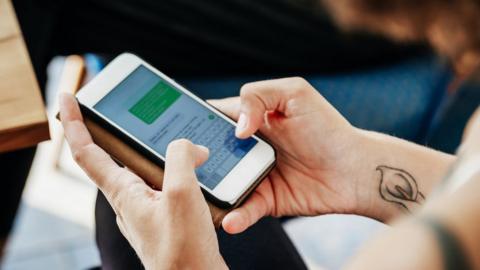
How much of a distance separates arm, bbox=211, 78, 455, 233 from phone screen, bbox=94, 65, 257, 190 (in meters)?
0.03

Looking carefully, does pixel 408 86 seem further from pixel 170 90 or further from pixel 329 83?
pixel 170 90

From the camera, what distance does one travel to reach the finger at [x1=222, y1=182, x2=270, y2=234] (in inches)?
26.8

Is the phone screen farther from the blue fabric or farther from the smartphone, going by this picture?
the blue fabric

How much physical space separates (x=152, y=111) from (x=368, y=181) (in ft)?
0.90

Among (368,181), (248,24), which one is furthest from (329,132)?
(248,24)

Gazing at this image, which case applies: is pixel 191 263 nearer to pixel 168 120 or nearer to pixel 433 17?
pixel 168 120

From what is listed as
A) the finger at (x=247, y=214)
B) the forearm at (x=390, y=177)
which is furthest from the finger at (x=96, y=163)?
the forearm at (x=390, y=177)

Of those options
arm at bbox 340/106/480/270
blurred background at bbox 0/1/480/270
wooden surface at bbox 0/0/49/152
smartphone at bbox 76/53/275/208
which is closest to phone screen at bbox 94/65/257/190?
smartphone at bbox 76/53/275/208

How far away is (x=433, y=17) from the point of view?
0.59 m

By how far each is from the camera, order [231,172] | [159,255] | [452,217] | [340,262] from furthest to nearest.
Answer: [340,262], [231,172], [159,255], [452,217]

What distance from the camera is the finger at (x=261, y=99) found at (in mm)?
715

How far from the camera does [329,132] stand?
2.44 feet

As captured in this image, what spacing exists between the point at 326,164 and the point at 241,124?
12 centimetres

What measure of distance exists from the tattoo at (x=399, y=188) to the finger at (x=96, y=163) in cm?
30
